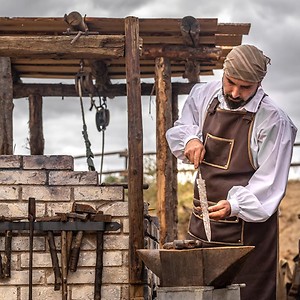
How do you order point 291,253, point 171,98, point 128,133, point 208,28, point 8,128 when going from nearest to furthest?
1. point 128,133
2. point 8,128
3. point 208,28
4. point 171,98
5. point 291,253

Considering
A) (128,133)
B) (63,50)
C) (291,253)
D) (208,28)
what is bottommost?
(291,253)

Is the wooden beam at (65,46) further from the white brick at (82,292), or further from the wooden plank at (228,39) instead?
the wooden plank at (228,39)

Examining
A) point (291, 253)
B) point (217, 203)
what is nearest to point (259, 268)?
point (217, 203)

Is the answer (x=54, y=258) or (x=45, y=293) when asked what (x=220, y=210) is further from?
(x=45, y=293)

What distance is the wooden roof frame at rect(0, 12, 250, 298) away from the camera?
6621 mm

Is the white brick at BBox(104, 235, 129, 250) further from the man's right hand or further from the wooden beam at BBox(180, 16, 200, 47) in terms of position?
the wooden beam at BBox(180, 16, 200, 47)

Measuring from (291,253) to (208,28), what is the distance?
388 inches

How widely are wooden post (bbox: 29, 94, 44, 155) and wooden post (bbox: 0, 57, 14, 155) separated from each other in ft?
5.66

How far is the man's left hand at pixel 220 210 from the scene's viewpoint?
181 inches

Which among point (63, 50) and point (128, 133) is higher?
point (63, 50)

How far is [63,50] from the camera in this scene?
22.1ft

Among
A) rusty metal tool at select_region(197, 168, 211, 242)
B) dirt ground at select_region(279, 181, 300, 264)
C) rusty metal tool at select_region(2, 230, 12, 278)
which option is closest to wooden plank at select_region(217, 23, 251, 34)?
rusty metal tool at select_region(2, 230, 12, 278)

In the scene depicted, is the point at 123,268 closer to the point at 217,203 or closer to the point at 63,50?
the point at 63,50

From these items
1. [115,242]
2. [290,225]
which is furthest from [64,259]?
[290,225]
